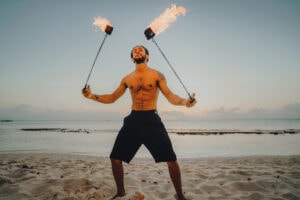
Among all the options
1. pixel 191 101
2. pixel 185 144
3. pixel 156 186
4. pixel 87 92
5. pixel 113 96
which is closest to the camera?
pixel 191 101

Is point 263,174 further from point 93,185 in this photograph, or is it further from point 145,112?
point 93,185

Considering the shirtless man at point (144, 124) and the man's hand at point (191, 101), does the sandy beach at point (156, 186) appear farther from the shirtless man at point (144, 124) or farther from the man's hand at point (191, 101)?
the man's hand at point (191, 101)

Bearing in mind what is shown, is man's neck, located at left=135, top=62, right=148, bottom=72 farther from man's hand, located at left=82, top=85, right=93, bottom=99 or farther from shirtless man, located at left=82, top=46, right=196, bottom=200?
man's hand, located at left=82, top=85, right=93, bottom=99

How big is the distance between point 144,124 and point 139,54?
4.30 ft

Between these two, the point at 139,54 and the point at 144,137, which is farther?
the point at 139,54

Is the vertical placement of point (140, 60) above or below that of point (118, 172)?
above

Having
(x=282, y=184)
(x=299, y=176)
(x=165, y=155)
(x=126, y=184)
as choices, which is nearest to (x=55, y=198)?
(x=126, y=184)

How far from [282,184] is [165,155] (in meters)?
2.88

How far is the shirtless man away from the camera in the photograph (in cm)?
406

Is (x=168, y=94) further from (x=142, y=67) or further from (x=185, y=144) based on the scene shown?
(x=185, y=144)

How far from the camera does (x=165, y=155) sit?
13.2ft

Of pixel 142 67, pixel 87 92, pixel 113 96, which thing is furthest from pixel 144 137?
pixel 87 92

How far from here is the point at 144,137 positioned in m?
4.20

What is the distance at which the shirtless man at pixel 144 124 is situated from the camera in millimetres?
4059
